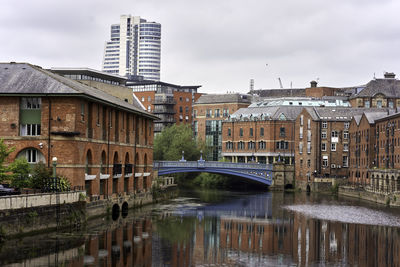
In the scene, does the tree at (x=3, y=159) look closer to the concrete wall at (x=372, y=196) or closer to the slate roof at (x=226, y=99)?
the concrete wall at (x=372, y=196)

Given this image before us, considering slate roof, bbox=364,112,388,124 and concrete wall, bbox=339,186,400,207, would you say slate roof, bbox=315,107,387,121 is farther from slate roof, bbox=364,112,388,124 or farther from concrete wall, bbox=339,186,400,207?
concrete wall, bbox=339,186,400,207

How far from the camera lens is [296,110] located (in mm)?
145000

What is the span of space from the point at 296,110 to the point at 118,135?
78343 millimetres

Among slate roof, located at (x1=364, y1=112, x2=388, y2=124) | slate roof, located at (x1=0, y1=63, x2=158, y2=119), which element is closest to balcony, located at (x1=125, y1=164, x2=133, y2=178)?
slate roof, located at (x1=0, y1=63, x2=158, y2=119)

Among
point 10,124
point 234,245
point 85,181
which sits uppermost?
point 10,124

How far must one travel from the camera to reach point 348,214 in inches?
3022

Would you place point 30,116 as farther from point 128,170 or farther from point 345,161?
point 345,161

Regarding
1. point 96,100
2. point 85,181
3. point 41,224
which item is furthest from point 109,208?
point 41,224

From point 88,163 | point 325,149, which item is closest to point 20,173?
point 88,163

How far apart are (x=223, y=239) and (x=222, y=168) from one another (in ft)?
197

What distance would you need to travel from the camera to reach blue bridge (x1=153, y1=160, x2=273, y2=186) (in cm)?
10894

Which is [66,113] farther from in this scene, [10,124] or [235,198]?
[235,198]

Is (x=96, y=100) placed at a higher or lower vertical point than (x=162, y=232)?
higher

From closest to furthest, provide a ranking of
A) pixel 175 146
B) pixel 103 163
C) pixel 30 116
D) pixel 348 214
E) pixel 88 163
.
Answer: pixel 30 116
pixel 88 163
pixel 103 163
pixel 348 214
pixel 175 146
